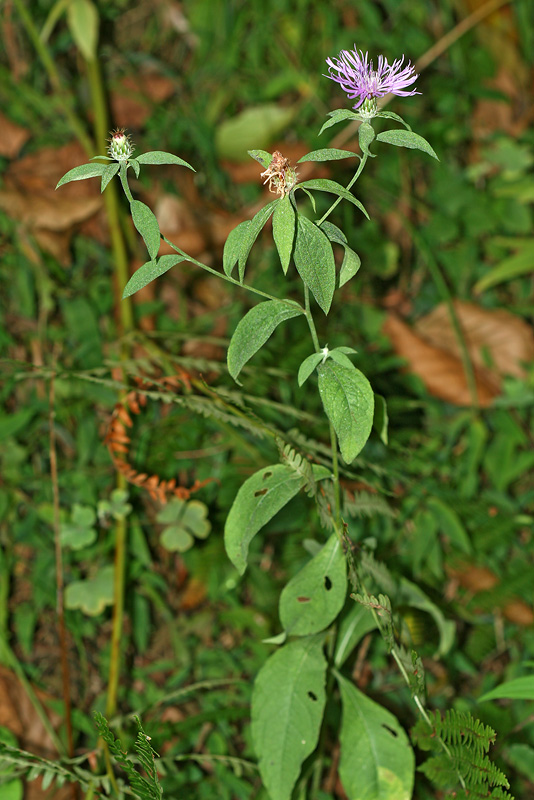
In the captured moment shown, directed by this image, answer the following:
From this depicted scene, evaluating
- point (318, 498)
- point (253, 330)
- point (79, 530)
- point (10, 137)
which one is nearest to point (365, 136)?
point (253, 330)

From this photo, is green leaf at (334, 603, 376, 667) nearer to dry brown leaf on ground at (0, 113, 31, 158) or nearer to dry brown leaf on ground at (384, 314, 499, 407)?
dry brown leaf on ground at (384, 314, 499, 407)

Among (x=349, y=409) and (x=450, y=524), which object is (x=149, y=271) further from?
(x=450, y=524)

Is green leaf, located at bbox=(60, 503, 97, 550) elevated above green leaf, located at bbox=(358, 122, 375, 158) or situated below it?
below

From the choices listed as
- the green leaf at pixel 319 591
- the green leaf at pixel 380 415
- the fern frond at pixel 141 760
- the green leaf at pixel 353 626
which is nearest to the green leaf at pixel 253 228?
the green leaf at pixel 380 415

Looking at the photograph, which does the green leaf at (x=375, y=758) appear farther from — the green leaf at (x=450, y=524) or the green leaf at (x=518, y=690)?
the green leaf at (x=450, y=524)

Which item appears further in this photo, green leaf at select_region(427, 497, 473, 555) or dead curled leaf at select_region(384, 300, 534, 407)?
dead curled leaf at select_region(384, 300, 534, 407)

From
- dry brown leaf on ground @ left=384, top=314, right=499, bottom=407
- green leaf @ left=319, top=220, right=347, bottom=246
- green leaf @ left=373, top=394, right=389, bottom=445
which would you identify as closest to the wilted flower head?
green leaf @ left=319, top=220, right=347, bottom=246
